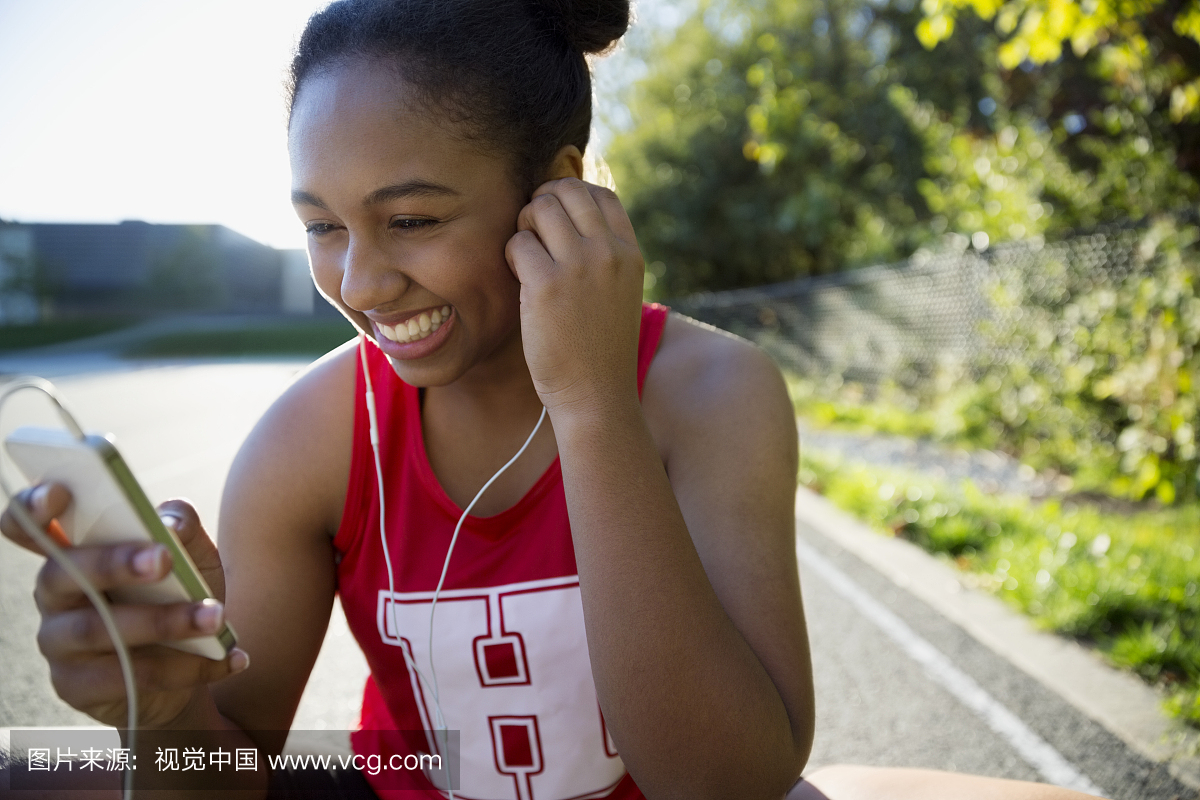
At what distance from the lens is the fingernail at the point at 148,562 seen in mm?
857

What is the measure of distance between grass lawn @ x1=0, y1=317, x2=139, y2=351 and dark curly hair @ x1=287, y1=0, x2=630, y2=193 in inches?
368

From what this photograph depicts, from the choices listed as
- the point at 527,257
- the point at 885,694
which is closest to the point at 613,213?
the point at 527,257

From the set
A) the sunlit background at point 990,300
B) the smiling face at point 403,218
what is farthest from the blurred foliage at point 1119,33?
the smiling face at point 403,218

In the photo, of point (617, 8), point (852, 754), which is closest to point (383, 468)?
point (617, 8)

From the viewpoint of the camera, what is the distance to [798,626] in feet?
4.83

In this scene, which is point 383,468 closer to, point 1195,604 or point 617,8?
point 617,8

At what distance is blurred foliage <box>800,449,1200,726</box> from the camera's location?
3.06 metres

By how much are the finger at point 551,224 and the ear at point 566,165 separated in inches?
6.2

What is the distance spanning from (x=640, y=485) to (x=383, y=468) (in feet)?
2.06

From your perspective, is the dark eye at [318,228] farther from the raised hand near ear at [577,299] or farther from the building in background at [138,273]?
the raised hand near ear at [577,299]

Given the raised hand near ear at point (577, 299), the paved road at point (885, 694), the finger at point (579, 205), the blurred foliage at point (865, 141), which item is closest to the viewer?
the raised hand near ear at point (577, 299)

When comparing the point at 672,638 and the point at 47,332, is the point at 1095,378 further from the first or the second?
the point at 47,332

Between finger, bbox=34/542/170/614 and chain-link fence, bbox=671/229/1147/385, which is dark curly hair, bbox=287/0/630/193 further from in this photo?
chain-link fence, bbox=671/229/1147/385

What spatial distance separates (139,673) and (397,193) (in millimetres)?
816
